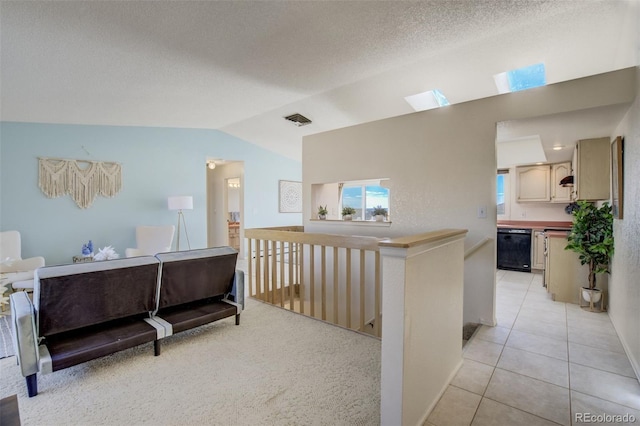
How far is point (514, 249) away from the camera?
18.1 ft

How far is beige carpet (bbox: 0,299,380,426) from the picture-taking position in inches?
67.0

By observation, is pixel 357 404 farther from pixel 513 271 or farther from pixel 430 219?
pixel 513 271

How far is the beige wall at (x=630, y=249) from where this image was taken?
2.17m

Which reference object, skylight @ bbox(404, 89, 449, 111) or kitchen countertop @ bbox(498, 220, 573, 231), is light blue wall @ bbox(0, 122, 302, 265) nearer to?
skylight @ bbox(404, 89, 449, 111)

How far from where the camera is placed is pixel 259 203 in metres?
7.04

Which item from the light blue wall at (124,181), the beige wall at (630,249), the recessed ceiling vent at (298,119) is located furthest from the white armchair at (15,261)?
the beige wall at (630,249)

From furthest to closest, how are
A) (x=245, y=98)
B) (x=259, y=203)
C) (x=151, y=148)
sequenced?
1. (x=259, y=203)
2. (x=151, y=148)
3. (x=245, y=98)

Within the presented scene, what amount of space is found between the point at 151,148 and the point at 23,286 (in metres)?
2.83

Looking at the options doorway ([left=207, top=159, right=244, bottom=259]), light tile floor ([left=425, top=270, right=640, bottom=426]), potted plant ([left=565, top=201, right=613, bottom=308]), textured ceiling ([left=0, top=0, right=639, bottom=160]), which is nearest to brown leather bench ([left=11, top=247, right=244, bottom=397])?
textured ceiling ([left=0, top=0, right=639, bottom=160])

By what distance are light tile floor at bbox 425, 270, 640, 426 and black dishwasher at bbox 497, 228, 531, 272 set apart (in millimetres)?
2248

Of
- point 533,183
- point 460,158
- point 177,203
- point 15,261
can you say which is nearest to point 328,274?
point 460,158

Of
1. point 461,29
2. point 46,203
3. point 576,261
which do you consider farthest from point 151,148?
point 576,261

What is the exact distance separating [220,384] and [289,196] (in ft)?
19.8

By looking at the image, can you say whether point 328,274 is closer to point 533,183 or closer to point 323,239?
point 323,239
